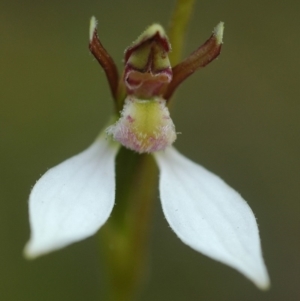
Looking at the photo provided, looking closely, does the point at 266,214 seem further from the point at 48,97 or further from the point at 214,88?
the point at 48,97

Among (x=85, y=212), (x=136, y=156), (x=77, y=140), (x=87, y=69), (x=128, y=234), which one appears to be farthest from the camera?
(x=87, y=69)

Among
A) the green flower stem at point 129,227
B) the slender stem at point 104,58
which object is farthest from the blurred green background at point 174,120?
the slender stem at point 104,58

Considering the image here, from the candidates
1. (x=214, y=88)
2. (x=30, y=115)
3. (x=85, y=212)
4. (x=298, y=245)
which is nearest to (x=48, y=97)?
(x=30, y=115)

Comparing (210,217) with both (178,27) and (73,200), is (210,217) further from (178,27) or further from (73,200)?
(178,27)

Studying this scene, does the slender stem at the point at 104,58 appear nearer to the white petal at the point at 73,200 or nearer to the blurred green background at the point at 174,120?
the white petal at the point at 73,200

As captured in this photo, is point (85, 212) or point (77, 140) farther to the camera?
point (77, 140)

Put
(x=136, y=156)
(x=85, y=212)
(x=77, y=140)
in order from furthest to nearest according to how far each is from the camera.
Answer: (x=77, y=140) → (x=136, y=156) → (x=85, y=212)

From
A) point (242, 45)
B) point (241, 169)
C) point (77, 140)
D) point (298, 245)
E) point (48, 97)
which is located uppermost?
point (242, 45)

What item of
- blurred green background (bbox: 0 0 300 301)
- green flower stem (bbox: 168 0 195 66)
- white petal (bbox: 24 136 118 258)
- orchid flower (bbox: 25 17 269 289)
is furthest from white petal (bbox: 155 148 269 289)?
blurred green background (bbox: 0 0 300 301)

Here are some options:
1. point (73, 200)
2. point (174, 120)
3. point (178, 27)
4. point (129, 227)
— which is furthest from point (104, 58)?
point (174, 120)
